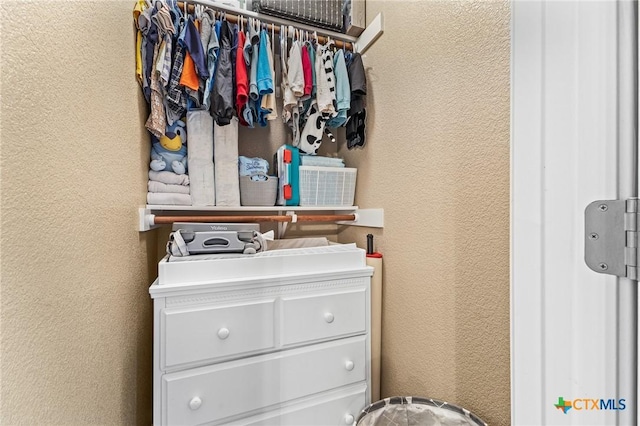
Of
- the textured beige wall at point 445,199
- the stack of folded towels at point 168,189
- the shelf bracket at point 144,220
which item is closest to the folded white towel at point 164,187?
the stack of folded towels at point 168,189

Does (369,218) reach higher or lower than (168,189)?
lower

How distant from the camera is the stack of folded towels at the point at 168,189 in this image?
1250 mm

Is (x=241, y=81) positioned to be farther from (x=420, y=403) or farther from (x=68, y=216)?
(x=420, y=403)

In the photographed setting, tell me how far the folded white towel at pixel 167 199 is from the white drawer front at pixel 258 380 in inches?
27.9

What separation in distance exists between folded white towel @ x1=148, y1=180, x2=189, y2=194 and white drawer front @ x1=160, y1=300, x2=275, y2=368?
1.96ft

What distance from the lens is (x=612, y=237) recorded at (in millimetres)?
356

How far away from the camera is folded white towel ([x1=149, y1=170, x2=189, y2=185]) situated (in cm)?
128

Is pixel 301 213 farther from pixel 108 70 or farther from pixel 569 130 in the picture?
pixel 569 130

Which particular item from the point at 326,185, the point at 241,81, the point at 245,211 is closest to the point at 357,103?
the point at 326,185

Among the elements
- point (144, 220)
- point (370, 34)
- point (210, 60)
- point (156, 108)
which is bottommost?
point (144, 220)

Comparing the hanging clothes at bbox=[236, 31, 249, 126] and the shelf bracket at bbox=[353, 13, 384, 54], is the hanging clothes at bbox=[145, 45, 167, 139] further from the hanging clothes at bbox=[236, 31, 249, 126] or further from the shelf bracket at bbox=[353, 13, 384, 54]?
the shelf bracket at bbox=[353, 13, 384, 54]

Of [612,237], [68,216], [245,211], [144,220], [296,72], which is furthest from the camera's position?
[245,211]

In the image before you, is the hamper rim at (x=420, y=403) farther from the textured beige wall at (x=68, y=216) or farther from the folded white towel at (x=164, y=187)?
the folded white towel at (x=164, y=187)

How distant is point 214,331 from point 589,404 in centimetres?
96
